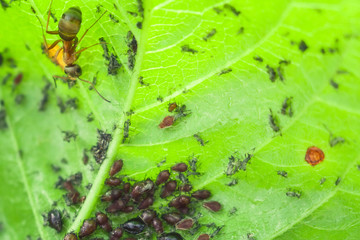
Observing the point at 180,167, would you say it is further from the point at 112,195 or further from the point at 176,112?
the point at 112,195

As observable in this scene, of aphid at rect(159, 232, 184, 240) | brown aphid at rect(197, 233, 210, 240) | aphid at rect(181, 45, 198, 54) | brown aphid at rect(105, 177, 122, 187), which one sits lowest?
brown aphid at rect(197, 233, 210, 240)

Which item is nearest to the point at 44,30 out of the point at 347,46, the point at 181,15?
the point at 181,15

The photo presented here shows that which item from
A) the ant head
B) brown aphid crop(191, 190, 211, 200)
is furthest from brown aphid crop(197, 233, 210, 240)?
the ant head

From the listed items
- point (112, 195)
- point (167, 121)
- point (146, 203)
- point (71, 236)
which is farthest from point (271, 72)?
point (71, 236)

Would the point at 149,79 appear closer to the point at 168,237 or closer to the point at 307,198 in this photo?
the point at 168,237

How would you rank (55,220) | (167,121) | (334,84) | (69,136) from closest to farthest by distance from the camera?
(334,84)
(167,121)
(55,220)
(69,136)

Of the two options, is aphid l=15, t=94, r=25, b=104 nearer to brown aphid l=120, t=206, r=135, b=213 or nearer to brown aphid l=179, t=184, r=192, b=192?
brown aphid l=120, t=206, r=135, b=213
